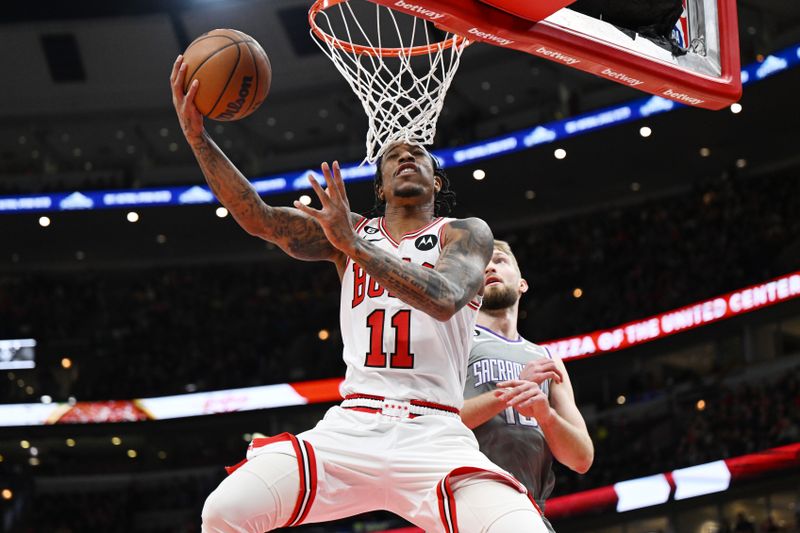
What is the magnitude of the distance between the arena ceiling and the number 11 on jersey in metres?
14.5

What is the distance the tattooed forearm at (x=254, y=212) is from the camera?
11.7 feet

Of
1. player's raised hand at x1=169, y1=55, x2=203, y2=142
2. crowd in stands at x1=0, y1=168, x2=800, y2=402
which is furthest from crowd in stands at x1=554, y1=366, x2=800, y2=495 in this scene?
player's raised hand at x1=169, y1=55, x2=203, y2=142

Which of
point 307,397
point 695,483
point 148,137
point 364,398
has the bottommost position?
point 364,398

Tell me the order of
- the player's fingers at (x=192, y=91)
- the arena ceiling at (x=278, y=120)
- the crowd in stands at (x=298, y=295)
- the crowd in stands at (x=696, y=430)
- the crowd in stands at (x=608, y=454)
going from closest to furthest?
the player's fingers at (x=192, y=91)
the crowd in stands at (x=696, y=430)
the crowd in stands at (x=608, y=454)
the crowd in stands at (x=298, y=295)
the arena ceiling at (x=278, y=120)

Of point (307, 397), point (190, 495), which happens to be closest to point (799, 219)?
point (307, 397)

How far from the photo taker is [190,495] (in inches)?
709

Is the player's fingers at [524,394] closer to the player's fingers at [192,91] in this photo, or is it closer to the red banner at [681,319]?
the player's fingers at [192,91]

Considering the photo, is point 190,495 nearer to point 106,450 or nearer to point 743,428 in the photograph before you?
point 106,450

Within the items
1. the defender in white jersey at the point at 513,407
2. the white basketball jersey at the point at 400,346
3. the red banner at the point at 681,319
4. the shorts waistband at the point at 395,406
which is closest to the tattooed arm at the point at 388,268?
the white basketball jersey at the point at 400,346

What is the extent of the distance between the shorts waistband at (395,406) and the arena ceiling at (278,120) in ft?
47.9

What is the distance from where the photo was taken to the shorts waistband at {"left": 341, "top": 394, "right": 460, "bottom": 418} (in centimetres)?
328

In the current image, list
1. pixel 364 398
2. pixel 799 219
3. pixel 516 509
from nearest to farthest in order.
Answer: pixel 516 509
pixel 364 398
pixel 799 219

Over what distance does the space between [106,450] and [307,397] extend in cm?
539

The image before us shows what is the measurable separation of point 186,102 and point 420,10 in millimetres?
915
